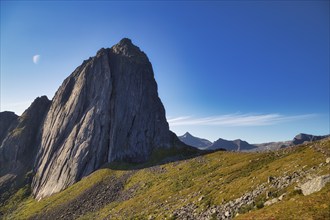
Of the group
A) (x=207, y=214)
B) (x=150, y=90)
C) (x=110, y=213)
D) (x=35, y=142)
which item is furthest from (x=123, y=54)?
(x=207, y=214)

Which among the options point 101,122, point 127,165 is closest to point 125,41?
point 101,122

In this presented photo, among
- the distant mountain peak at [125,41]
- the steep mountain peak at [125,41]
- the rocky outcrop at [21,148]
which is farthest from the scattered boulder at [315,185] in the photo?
the distant mountain peak at [125,41]

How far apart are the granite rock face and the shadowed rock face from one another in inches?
491

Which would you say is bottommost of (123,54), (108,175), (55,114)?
(108,175)

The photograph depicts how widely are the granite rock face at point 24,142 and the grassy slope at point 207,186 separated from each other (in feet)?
144

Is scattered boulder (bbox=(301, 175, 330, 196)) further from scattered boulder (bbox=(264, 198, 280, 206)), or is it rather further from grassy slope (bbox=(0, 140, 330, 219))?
scattered boulder (bbox=(264, 198, 280, 206))

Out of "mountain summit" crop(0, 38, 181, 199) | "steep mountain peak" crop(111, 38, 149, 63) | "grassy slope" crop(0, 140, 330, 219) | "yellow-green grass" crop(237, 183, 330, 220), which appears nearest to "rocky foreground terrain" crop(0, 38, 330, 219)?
"yellow-green grass" crop(237, 183, 330, 220)

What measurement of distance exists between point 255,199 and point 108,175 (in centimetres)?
8035

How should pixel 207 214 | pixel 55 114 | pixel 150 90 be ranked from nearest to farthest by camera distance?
pixel 207 214, pixel 150 90, pixel 55 114

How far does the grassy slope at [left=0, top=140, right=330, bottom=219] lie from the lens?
2766cm

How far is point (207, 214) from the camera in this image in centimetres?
3838

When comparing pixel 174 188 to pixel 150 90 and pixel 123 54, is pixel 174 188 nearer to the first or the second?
pixel 150 90

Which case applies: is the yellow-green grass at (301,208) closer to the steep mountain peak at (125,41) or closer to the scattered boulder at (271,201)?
the scattered boulder at (271,201)

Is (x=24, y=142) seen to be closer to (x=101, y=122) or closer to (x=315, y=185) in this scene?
(x=101, y=122)
